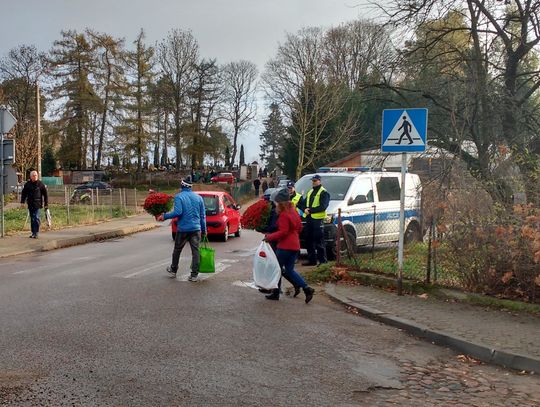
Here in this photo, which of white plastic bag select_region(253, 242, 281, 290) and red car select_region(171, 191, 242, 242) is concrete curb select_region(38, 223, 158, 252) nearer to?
red car select_region(171, 191, 242, 242)

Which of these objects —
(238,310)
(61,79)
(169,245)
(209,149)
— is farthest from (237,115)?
(238,310)

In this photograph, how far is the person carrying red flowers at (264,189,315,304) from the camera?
27.3ft

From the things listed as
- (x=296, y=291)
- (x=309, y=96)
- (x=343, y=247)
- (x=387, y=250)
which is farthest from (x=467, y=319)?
(x=309, y=96)

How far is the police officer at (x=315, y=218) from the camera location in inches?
444

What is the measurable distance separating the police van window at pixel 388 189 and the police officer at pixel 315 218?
2.58 m

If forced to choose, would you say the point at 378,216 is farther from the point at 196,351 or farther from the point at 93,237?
the point at 93,237

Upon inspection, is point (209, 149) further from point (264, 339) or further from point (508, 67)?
point (264, 339)

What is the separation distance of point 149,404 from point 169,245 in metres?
12.1

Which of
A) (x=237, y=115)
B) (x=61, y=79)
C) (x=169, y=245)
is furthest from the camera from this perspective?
(x=237, y=115)

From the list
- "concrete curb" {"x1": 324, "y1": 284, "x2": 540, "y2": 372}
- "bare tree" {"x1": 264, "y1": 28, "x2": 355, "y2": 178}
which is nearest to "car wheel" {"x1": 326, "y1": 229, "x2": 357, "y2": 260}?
"concrete curb" {"x1": 324, "y1": 284, "x2": 540, "y2": 372}

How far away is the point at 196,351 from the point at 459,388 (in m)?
2.54

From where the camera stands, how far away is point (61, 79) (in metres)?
54.2

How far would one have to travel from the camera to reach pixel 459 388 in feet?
16.5

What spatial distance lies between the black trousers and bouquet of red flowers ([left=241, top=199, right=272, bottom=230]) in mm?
2750
